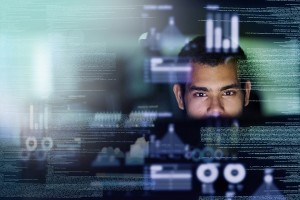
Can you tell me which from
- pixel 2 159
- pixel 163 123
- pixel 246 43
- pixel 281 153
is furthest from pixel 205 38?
pixel 2 159

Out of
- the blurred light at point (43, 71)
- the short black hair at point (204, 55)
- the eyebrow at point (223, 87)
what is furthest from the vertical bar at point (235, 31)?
the blurred light at point (43, 71)

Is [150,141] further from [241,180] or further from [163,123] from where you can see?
A: [241,180]

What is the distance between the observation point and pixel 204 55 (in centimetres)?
181

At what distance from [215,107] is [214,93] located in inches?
1.9

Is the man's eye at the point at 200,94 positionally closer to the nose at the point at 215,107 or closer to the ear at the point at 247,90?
the nose at the point at 215,107

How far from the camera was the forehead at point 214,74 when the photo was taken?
5.98 ft

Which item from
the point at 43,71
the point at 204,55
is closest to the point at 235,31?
the point at 204,55

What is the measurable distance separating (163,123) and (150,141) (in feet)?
0.24

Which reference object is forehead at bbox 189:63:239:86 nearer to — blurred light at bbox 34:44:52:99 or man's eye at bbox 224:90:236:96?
man's eye at bbox 224:90:236:96

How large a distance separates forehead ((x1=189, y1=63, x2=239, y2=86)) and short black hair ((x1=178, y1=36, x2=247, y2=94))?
14 mm

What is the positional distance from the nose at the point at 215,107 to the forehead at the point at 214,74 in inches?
2.1

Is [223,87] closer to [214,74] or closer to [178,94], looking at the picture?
[214,74]

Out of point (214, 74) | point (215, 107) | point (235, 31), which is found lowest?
point (215, 107)

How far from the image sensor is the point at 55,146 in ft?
5.92
